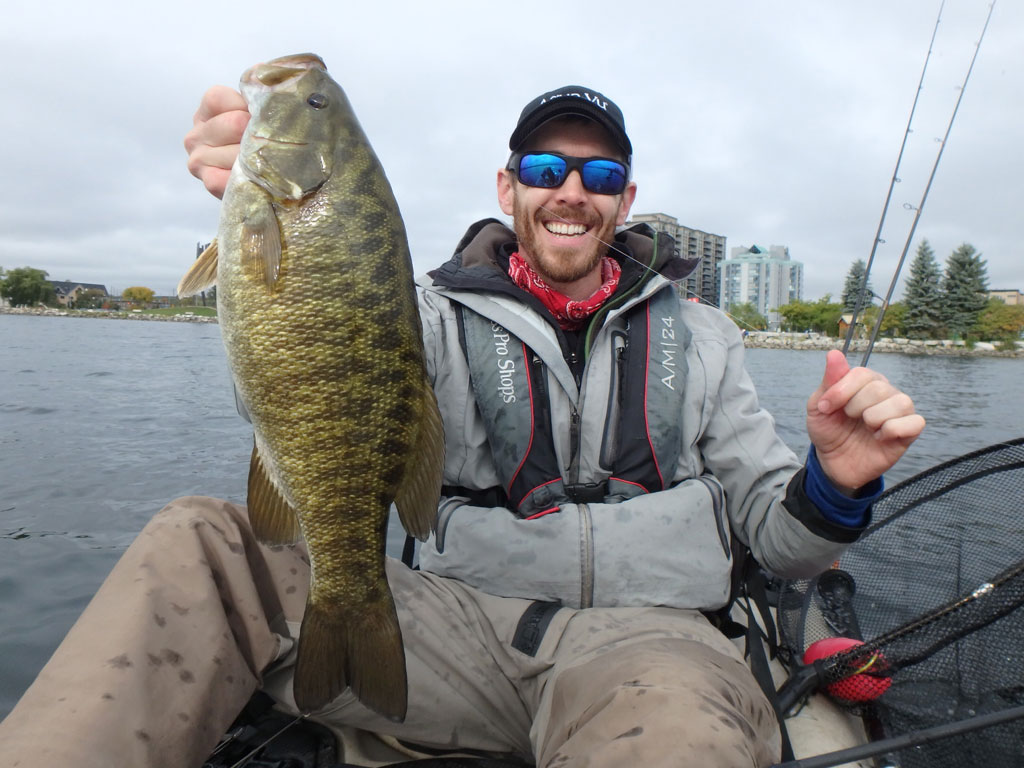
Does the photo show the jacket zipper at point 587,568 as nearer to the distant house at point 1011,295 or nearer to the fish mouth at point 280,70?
the fish mouth at point 280,70

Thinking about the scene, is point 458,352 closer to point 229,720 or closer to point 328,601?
point 328,601

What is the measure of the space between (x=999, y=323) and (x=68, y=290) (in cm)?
10149

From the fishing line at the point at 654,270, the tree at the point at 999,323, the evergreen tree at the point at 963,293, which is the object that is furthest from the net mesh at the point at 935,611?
the tree at the point at 999,323

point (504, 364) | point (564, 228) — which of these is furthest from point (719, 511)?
point (564, 228)

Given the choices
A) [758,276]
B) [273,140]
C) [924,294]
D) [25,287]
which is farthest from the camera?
[25,287]

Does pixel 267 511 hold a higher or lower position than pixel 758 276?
lower

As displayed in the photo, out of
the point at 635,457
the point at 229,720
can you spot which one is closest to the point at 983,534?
the point at 635,457

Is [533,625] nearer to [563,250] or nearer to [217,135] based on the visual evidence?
[563,250]

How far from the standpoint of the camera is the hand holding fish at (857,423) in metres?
1.79

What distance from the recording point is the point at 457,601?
7.93 ft

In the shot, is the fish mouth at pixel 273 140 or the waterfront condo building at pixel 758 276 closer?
the fish mouth at pixel 273 140

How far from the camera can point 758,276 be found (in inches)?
215

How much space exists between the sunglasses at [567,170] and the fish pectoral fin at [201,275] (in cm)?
155

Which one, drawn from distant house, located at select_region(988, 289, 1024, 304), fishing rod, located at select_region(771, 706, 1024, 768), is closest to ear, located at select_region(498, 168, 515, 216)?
fishing rod, located at select_region(771, 706, 1024, 768)
